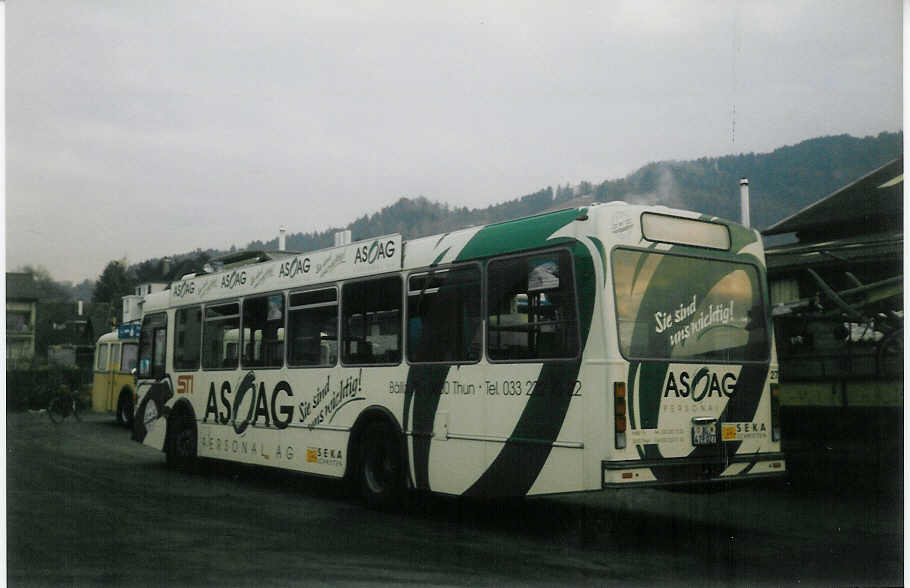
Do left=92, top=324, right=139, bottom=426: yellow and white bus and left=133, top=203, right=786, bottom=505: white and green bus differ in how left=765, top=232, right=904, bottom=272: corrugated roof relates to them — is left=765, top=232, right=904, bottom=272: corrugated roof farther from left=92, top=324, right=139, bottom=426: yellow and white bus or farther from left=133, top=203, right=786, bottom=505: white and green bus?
left=92, top=324, right=139, bottom=426: yellow and white bus

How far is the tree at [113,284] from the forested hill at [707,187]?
8.90 feet

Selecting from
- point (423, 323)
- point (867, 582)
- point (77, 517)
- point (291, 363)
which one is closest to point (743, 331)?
point (867, 582)

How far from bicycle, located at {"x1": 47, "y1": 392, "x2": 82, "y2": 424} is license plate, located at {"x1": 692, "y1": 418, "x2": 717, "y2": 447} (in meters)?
6.24

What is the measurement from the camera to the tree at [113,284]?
409 inches

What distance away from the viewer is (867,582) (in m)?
7.70

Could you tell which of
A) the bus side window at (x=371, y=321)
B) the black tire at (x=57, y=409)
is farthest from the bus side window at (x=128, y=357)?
the bus side window at (x=371, y=321)

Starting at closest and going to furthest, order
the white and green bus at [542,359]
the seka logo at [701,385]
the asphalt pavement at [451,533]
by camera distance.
Result: the asphalt pavement at [451,533], the white and green bus at [542,359], the seka logo at [701,385]

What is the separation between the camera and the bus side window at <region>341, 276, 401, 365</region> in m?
9.59

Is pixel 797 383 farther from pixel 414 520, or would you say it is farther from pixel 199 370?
pixel 199 370

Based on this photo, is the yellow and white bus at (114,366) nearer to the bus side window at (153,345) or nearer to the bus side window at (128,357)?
the bus side window at (128,357)

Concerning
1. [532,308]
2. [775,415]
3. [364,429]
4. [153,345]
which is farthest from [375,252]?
[153,345]

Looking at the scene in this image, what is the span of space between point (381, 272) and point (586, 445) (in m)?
3.27

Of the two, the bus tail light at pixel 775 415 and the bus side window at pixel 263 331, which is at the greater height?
the bus side window at pixel 263 331

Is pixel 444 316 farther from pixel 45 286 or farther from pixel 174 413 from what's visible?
pixel 174 413
